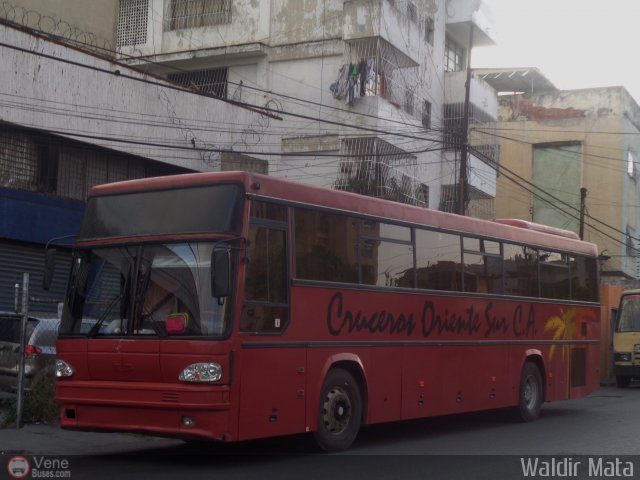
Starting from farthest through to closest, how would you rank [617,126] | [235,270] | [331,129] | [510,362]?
[617,126] → [331,129] → [510,362] → [235,270]

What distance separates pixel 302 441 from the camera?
12062 mm

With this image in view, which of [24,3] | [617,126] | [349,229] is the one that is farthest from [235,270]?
[617,126]

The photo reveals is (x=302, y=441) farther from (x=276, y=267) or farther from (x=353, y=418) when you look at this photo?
(x=276, y=267)

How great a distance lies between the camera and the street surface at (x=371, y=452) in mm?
9852

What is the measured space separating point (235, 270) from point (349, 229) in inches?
89.8

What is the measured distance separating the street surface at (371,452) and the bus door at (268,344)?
0.53 m

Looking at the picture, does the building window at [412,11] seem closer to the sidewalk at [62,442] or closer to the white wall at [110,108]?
the white wall at [110,108]

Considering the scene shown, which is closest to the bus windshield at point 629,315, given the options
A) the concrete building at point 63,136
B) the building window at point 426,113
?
the building window at point 426,113

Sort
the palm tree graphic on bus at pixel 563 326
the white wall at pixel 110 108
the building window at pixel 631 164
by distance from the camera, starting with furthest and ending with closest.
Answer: the building window at pixel 631 164
the white wall at pixel 110 108
the palm tree graphic on bus at pixel 563 326

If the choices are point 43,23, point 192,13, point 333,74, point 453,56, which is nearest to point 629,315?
point 333,74

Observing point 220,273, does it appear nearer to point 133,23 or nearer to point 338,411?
point 338,411

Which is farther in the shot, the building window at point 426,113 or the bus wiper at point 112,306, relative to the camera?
the building window at point 426,113

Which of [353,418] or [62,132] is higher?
[62,132]

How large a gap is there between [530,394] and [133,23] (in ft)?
69.1
